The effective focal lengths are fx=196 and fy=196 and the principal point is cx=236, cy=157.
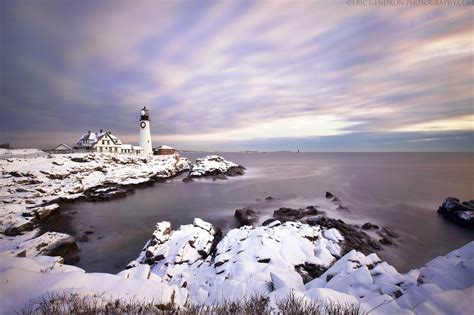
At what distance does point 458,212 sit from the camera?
17.8 m

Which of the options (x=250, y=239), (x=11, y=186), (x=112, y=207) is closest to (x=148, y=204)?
(x=112, y=207)

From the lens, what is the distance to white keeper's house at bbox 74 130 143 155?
46375 millimetres

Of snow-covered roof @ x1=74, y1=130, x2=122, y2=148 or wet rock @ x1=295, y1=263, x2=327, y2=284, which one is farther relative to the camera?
snow-covered roof @ x1=74, y1=130, x2=122, y2=148

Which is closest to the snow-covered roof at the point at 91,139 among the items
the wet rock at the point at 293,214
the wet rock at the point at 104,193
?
the wet rock at the point at 104,193

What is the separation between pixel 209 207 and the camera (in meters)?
22.9

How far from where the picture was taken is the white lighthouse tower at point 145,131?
50.3m

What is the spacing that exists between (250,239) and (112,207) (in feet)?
58.6

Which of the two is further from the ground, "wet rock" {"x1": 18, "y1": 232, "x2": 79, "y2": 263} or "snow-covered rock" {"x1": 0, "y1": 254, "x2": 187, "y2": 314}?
→ "snow-covered rock" {"x1": 0, "y1": 254, "x2": 187, "y2": 314}

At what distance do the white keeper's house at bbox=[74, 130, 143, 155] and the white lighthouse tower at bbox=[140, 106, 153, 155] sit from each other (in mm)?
1438

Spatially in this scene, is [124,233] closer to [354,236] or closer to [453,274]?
[354,236]

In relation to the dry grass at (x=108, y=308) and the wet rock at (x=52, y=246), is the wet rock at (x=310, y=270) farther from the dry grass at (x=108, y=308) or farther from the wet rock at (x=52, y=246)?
the wet rock at (x=52, y=246)

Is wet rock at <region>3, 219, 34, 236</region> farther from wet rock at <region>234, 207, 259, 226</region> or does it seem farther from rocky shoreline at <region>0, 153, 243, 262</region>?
wet rock at <region>234, 207, 259, 226</region>

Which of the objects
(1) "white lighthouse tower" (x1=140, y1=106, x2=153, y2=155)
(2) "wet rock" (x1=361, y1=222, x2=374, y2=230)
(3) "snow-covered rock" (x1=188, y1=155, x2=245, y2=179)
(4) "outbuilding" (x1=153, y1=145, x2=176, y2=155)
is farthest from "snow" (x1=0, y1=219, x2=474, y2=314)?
(4) "outbuilding" (x1=153, y1=145, x2=176, y2=155)

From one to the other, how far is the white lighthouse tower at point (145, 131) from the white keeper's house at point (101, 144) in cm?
144
